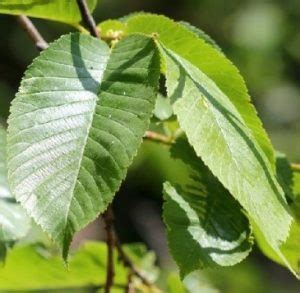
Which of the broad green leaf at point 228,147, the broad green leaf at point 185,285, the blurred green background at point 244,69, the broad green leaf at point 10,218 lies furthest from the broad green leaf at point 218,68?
the blurred green background at point 244,69

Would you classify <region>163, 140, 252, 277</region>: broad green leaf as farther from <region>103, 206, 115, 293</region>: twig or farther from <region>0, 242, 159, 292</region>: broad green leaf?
<region>0, 242, 159, 292</region>: broad green leaf

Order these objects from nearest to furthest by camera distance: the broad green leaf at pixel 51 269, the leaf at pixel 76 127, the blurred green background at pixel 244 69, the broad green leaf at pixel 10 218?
the leaf at pixel 76 127 → the broad green leaf at pixel 10 218 → the broad green leaf at pixel 51 269 → the blurred green background at pixel 244 69

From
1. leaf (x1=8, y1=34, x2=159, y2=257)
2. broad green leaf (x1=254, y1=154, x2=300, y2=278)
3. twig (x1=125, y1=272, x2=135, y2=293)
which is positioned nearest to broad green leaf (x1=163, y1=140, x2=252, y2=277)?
broad green leaf (x1=254, y1=154, x2=300, y2=278)

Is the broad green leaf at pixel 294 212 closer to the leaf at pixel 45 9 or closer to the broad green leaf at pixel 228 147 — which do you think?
the broad green leaf at pixel 228 147

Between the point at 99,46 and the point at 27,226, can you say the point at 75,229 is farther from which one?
the point at 27,226

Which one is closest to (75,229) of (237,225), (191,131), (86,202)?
(86,202)
